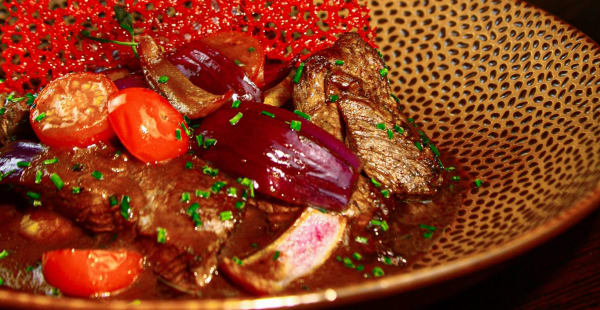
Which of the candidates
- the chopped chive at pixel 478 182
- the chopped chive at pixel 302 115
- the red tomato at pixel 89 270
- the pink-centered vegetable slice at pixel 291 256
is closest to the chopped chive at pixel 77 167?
the red tomato at pixel 89 270

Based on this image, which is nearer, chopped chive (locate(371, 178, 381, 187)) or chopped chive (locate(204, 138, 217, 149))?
chopped chive (locate(204, 138, 217, 149))

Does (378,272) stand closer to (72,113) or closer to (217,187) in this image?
(217,187)

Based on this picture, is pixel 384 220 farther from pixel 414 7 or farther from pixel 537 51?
pixel 414 7

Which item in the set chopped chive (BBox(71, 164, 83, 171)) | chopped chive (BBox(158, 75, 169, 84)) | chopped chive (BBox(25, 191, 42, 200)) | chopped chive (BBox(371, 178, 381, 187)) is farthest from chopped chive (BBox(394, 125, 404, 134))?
chopped chive (BBox(25, 191, 42, 200))

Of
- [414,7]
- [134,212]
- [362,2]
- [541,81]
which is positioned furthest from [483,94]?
[134,212]

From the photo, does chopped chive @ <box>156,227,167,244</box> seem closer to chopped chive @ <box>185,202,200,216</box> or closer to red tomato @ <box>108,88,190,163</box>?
chopped chive @ <box>185,202,200,216</box>
